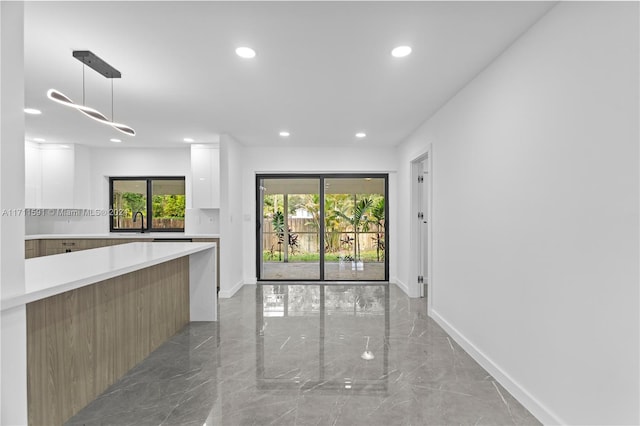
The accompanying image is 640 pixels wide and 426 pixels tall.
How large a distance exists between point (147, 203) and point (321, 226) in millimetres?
3250

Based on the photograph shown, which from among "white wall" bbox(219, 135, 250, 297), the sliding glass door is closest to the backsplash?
"white wall" bbox(219, 135, 250, 297)

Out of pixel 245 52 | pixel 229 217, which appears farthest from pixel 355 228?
pixel 245 52

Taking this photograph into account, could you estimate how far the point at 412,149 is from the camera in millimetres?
4672

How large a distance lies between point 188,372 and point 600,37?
326cm

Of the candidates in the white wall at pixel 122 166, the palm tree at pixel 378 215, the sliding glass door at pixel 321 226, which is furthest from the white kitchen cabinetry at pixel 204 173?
the palm tree at pixel 378 215

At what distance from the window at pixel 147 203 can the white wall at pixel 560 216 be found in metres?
5.00

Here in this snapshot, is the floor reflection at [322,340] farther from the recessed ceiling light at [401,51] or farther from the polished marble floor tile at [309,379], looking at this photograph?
the recessed ceiling light at [401,51]

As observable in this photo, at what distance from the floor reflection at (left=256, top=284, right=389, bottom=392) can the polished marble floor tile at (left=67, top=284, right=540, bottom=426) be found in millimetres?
10

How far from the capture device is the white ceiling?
1875 mm

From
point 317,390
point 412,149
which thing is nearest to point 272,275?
point 412,149

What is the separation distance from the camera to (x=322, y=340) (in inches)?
121

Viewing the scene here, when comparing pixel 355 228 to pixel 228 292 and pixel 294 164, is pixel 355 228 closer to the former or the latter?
pixel 294 164

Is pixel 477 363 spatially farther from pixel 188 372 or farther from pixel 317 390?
pixel 188 372

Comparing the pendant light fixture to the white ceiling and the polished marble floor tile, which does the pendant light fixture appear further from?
the polished marble floor tile
